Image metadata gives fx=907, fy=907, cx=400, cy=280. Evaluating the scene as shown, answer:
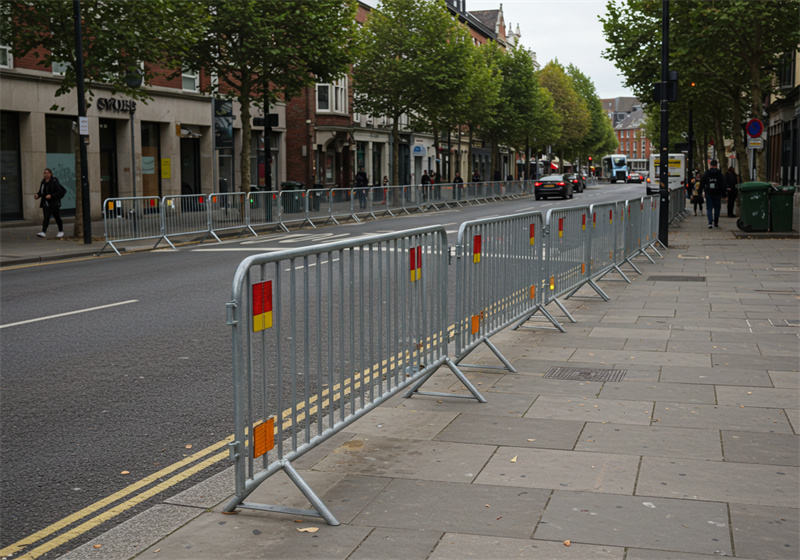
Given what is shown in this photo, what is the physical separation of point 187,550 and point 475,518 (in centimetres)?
131

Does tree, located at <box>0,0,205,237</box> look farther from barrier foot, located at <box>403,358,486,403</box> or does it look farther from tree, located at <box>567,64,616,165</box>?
tree, located at <box>567,64,616,165</box>

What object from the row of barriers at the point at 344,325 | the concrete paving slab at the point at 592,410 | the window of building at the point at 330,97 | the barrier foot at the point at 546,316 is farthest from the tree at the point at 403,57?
the concrete paving slab at the point at 592,410

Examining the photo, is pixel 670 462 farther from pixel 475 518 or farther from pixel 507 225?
pixel 507 225

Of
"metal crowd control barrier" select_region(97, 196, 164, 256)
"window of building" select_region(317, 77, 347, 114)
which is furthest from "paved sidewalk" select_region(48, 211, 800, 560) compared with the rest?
"window of building" select_region(317, 77, 347, 114)

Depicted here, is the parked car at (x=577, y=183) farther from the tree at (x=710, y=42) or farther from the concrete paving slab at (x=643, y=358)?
the concrete paving slab at (x=643, y=358)

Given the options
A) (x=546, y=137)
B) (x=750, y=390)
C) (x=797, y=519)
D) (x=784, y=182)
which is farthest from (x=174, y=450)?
(x=546, y=137)

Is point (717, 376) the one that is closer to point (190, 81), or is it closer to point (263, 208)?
point (263, 208)

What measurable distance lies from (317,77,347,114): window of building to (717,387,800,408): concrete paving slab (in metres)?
46.3

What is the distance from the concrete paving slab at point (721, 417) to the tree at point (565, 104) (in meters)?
86.0

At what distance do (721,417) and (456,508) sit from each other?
8.37 ft

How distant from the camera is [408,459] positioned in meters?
5.15

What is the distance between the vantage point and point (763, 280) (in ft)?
47.4

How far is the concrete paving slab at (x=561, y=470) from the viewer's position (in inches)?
184

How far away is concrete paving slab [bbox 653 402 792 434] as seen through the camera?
5836mm
